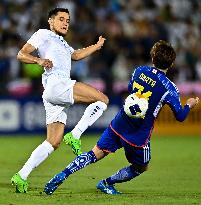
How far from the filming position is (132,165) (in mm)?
9242

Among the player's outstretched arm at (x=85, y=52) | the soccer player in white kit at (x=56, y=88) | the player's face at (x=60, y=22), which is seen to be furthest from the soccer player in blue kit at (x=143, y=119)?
the player's face at (x=60, y=22)

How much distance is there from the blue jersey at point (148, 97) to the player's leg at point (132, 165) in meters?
0.08

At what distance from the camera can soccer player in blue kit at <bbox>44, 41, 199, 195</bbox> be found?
8.84 metres

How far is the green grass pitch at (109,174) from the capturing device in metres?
8.83

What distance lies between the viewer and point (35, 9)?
2067 cm

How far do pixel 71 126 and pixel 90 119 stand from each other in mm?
8986

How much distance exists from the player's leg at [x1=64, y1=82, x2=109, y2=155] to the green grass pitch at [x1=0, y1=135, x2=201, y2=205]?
0.59 metres

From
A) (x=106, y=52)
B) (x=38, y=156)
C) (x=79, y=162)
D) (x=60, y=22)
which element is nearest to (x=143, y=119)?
(x=79, y=162)

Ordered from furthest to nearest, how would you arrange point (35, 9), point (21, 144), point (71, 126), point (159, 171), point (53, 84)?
point (35, 9)
point (71, 126)
point (21, 144)
point (159, 171)
point (53, 84)

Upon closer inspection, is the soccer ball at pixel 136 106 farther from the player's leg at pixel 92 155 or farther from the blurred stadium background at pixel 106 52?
the blurred stadium background at pixel 106 52

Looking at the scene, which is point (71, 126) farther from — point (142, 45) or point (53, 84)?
point (53, 84)

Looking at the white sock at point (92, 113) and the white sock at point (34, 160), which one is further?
the white sock at point (92, 113)

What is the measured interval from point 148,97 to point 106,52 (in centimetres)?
1138

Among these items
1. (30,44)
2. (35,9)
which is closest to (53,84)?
(30,44)
